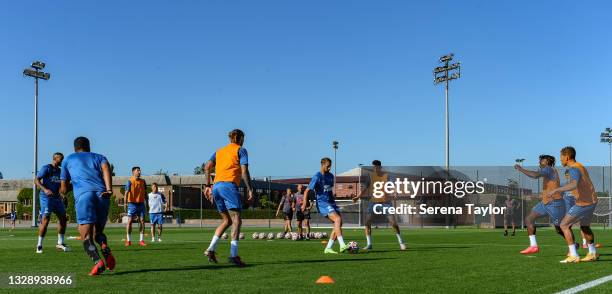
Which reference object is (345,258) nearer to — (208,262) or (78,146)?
(208,262)

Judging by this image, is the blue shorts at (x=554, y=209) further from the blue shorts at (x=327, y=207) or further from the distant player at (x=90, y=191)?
the distant player at (x=90, y=191)

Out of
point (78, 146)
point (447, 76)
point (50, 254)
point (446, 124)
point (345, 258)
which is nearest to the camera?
point (78, 146)

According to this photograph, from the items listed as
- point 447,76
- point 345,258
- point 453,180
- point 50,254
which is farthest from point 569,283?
point 447,76

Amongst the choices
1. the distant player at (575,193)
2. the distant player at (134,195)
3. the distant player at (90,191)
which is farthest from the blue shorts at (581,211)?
the distant player at (134,195)

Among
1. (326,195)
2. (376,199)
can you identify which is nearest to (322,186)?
(326,195)

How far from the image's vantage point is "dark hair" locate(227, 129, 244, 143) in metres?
10.7

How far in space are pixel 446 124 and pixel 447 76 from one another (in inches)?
223

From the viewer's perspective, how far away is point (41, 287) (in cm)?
747

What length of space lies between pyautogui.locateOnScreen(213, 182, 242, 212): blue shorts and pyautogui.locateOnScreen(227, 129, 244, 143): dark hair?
0.71 meters

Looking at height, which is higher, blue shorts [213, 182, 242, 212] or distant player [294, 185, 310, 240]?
blue shorts [213, 182, 242, 212]

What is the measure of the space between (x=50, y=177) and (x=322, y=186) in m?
5.36

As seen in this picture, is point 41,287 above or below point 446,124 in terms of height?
below

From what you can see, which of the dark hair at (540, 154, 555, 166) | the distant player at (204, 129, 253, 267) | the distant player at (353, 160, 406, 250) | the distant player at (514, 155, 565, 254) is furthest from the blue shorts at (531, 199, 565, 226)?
the distant player at (204, 129, 253, 267)

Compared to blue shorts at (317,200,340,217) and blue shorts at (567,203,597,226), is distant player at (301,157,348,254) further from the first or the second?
blue shorts at (567,203,597,226)
